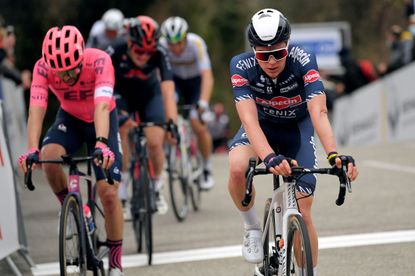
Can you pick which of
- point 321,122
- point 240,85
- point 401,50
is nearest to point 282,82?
point 240,85

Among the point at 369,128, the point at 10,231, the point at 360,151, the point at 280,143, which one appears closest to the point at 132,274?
the point at 10,231

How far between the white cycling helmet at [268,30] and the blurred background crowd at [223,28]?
24.5ft

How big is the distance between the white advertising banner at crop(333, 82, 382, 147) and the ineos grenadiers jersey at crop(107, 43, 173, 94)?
12.0 m

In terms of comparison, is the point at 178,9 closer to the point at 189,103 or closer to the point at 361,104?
the point at 361,104

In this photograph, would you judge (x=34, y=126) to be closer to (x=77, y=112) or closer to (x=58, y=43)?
(x=77, y=112)

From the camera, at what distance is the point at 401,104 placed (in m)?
21.9

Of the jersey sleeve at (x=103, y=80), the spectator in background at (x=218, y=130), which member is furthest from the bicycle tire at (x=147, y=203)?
the spectator in background at (x=218, y=130)

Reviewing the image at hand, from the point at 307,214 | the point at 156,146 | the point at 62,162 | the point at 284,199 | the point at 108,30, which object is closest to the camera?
the point at 284,199

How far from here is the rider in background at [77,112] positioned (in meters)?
7.95

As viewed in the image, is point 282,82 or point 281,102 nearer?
point 282,82

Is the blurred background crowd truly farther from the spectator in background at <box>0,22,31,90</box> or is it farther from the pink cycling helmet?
the pink cycling helmet

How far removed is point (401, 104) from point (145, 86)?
1114 centimetres

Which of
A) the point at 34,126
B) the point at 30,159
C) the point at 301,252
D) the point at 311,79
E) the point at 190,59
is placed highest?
the point at 190,59

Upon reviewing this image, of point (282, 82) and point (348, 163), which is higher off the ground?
point (282, 82)
